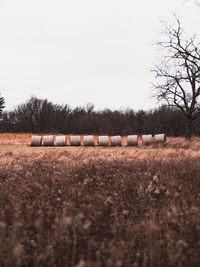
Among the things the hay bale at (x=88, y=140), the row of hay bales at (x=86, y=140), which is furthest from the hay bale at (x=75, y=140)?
the hay bale at (x=88, y=140)

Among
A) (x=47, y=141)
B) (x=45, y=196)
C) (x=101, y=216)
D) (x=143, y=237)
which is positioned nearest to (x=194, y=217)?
(x=143, y=237)

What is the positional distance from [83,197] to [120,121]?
4086cm

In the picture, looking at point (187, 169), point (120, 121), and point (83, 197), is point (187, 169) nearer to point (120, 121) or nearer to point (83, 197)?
point (83, 197)

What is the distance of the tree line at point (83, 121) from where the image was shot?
36.8 m

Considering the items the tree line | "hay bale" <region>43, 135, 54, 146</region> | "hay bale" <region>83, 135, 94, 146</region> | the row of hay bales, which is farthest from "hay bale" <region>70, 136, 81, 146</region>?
the tree line

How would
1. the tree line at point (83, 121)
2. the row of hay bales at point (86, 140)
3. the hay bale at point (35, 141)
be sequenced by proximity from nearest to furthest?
the hay bale at point (35, 141) < the row of hay bales at point (86, 140) < the tree line at point (83, 121)

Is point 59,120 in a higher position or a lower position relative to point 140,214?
higher

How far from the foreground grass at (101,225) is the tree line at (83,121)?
3034 cm

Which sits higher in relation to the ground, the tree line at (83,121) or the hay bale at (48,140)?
the tree line at (83,121)

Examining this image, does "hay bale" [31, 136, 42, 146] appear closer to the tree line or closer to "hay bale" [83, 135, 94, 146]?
"hay bale" [83, 135, 94, 146]

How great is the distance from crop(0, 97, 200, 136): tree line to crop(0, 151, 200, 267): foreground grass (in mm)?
30343

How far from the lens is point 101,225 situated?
2.81 meters

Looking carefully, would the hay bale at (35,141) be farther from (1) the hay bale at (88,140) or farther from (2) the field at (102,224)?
(2) the field at (102,224)

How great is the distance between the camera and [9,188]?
14.5 feet
